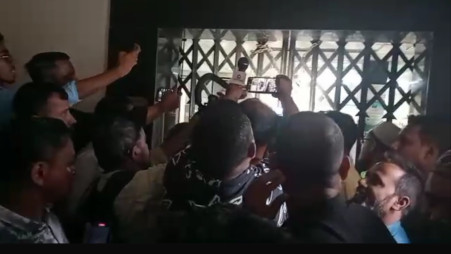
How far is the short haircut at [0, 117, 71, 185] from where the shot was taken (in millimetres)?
1013

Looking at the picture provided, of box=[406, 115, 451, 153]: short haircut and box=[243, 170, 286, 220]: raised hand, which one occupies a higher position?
box=[406, 115, 451, 153]: short haircut

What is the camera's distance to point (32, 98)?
1.02 metres

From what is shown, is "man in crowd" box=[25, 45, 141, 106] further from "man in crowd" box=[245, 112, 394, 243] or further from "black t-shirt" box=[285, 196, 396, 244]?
"black t-shirt" box=[285, 196, 396, 244]

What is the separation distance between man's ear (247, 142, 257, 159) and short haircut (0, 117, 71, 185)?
0.32 metres

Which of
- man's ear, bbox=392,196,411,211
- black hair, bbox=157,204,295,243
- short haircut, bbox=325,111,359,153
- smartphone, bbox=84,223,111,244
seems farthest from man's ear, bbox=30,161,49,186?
man's ear, bbox=392,196,411,211

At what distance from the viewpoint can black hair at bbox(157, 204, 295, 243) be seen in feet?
3.43

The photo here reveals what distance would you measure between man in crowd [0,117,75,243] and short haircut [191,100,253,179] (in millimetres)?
227

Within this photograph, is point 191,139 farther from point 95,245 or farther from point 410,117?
point 410,117

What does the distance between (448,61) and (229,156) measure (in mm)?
430

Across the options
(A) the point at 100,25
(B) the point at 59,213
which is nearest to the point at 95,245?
(B) the point at 59,213

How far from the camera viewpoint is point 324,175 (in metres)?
1.04

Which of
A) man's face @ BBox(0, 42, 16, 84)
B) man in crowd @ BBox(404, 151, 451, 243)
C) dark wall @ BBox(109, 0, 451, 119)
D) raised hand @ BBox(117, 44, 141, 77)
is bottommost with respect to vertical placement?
man in crowd @ BBox(404, 151, 451, 243)

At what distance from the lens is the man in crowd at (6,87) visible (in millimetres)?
1022

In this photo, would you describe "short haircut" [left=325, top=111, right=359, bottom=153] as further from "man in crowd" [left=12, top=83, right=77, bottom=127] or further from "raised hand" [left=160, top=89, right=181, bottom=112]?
"man in crowd" [left=12, top=83, right=77, bottom=127]
